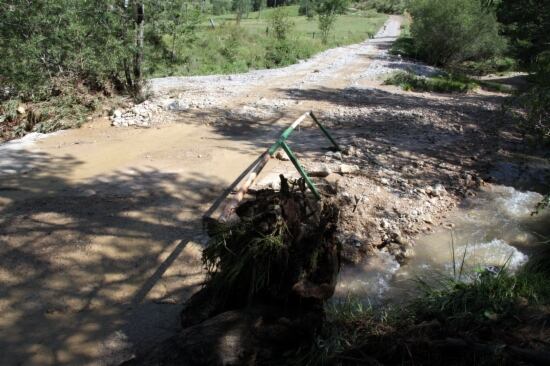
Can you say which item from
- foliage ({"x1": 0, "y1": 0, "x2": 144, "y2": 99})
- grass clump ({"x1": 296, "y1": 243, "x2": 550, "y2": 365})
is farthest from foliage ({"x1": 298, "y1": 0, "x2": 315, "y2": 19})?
grass clump ({"x1": 296, "y1": 243, "x2": 550, "y2": 365})

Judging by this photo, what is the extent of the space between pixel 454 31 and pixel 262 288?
24830 mm

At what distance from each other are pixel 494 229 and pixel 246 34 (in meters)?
25.1

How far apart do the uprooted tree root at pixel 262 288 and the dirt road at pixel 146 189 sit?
0.93 m

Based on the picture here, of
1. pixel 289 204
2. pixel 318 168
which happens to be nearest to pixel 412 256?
pixel 318 168

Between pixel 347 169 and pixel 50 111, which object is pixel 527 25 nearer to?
pixel 347 169

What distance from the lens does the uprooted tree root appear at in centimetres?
274

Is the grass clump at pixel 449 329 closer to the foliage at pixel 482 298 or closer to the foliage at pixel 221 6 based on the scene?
the foliage at pixel 482 298

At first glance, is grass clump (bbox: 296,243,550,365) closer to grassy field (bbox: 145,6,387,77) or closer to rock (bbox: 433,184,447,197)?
rock (bbox: 433,184,447,197)

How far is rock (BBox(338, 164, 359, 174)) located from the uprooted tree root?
394cm

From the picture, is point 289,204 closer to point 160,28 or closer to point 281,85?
point 160,28

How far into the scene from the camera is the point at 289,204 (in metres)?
3.28

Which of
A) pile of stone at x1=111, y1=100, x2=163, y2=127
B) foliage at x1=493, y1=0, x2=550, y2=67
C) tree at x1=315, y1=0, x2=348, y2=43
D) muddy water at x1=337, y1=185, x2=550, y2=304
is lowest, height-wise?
muddy water at x1=337, y1=185, x2=550, y2=304

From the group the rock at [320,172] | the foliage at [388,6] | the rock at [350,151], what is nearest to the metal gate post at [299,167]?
the rock at [320,172]

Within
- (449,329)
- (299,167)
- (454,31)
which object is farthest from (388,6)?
(449,329)
